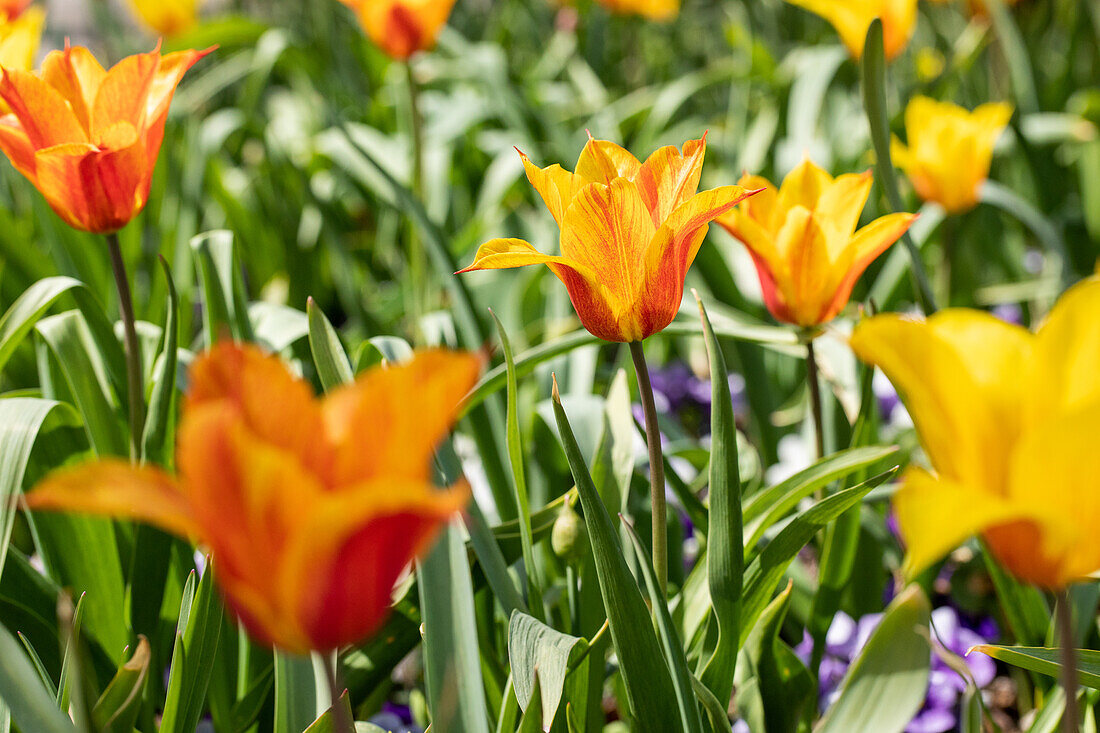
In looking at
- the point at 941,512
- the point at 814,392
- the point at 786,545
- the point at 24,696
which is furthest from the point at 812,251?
the point at 24,696

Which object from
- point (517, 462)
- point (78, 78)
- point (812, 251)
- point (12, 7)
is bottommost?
point (517, 462)

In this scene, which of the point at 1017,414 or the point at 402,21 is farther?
the point at 402,21

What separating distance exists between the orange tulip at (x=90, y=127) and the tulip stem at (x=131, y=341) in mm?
31

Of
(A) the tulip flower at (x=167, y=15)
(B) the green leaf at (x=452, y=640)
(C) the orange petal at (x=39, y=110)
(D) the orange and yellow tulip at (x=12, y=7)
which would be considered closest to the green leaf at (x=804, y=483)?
(B) the green leaf at (x=452, y=640)

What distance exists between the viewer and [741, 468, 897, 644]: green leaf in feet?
2.37

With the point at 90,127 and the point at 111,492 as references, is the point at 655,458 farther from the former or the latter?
the point at 90,127

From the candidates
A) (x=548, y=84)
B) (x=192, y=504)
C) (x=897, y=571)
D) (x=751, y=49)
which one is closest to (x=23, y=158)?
(x=192, y=504)

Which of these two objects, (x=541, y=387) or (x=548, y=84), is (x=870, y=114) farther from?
(x=548, y=84)

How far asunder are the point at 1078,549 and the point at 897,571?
2.99 feet

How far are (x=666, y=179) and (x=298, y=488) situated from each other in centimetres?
43

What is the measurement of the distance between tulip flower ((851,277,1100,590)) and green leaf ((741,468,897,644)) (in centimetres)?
28

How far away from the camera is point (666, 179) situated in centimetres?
69

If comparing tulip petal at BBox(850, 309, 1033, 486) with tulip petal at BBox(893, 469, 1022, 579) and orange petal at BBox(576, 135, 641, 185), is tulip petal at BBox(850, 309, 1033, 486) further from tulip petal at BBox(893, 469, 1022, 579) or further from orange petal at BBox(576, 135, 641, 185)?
orange petal at BBox(576, 135, 641, 185)

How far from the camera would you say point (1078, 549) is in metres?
0.42
